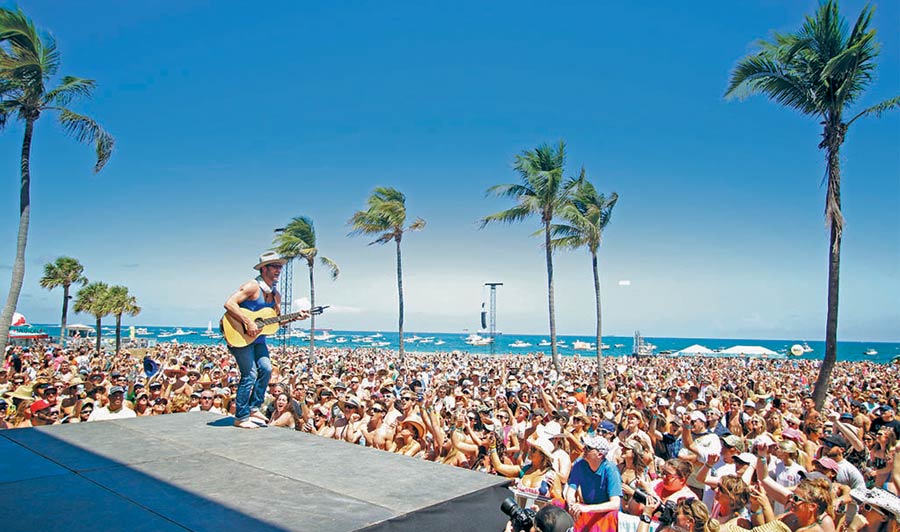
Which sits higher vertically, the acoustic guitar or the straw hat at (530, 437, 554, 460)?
the acoustic guitar

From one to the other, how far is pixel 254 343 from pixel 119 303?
144ft

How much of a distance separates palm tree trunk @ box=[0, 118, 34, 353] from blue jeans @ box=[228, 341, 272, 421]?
10736 millimetres

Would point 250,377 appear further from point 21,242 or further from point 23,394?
point 21,242

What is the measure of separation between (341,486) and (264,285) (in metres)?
2.80

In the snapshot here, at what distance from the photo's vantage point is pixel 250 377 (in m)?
5.22

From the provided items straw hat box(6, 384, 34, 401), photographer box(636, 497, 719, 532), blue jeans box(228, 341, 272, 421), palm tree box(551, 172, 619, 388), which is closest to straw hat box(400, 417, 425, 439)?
blue jeans box(228, 341, 272, 421)

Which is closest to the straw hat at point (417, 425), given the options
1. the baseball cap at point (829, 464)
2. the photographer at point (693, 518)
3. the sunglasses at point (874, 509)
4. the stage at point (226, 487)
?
the stage at point (226, 487)

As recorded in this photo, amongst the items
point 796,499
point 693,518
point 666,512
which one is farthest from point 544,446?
point 796,499

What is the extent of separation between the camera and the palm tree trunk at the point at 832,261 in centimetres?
1094

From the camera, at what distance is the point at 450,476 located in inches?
128

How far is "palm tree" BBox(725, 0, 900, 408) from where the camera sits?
415 inches

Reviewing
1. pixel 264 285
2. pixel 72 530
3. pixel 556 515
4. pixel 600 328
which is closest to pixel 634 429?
pixel 556 515

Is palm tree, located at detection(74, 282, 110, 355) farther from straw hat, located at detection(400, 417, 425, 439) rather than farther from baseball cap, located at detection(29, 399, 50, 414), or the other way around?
straw hat, located at detection(400, 417, 425, 439)

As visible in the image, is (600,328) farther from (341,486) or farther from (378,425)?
(341,486)
